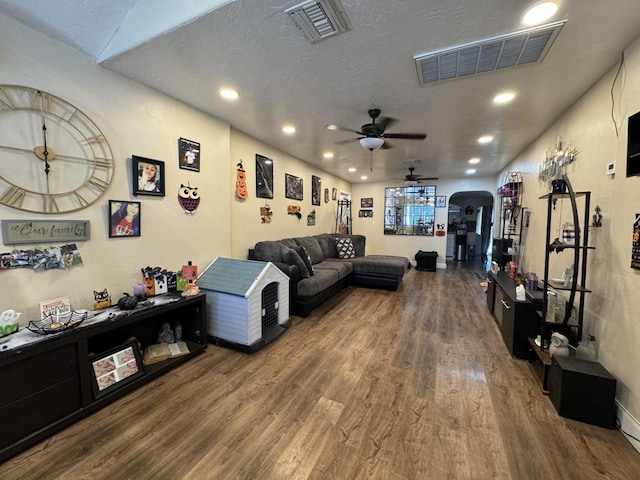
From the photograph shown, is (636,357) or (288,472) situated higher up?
(636,357)

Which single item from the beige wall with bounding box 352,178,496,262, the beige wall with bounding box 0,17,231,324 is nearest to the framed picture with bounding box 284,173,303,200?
the beige wall with bounding box 0,17,231,324

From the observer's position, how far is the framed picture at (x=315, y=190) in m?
5.88

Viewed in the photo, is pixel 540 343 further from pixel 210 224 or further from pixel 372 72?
pixel 210 224

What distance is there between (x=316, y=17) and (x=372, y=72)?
74cm

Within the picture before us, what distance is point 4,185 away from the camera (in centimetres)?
166

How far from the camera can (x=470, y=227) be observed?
10586 millimetres

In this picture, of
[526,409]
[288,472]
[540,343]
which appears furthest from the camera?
[540,343]

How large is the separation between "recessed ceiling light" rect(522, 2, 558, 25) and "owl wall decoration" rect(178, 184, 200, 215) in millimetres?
3054

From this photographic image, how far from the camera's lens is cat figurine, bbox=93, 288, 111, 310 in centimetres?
207

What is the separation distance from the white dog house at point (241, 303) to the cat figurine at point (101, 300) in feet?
2.68

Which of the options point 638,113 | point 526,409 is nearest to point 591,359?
point 526,409

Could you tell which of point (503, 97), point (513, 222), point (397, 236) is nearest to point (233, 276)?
point (503, 97)

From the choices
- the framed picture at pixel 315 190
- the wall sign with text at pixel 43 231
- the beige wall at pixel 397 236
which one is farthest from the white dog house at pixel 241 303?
the beige wall at pixel 397 236

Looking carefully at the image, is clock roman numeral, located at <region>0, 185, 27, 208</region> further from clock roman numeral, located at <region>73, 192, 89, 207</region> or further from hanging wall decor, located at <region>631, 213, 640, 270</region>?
hanging wall decor, located at <region>631, 213, 640, 270</region>
